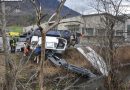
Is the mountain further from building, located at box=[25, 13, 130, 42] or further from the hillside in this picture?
building, located at box=[25, 13, 130, 42]

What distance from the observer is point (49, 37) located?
3170cm

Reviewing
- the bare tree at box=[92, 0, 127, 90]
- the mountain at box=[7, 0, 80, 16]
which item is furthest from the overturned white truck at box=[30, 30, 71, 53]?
the mountain at box=[7, 0, 80, 16]

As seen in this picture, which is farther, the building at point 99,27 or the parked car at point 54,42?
the parked car at point 54,42

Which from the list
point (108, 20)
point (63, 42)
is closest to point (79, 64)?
point (63, 42)

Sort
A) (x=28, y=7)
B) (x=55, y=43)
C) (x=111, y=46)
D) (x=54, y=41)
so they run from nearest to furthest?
(x=28, y=7), (x=111, y=46), (x=54, y=41), (x=55, y=43)

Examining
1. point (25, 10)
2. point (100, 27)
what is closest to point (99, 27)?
point (100, 27)

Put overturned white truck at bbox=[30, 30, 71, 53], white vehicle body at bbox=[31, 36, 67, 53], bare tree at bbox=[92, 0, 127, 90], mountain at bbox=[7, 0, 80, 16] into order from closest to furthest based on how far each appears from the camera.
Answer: mountain at bbox=[7, 0, 80, 16], bare tree at bbox=[92, 0, 127, 90], overturned white truck at bbox=[30, 30, 71, 53], white vehicle body at bbox=[31, 36, 67, 53]

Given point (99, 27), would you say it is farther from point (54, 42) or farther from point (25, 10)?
point (25, 10)

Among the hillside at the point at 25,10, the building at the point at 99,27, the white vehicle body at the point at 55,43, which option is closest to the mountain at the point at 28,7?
the hillside at the point at 25,10

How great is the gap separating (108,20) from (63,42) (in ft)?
39.8

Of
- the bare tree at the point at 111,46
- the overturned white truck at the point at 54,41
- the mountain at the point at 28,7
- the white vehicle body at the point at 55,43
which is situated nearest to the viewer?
Answer: the mountain at the point at 28,7

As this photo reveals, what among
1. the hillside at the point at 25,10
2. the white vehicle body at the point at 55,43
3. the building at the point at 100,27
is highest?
the hillside at the point at 25,10

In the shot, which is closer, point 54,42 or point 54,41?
point 54,42

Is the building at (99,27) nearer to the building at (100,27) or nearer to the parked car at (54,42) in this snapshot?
the building at (100,27)
